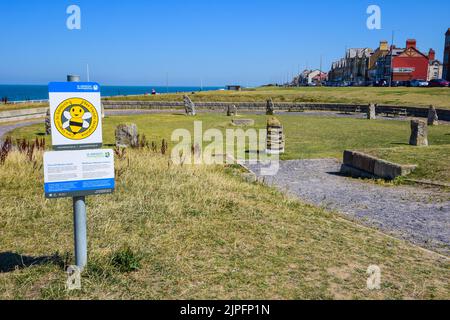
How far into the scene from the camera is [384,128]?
24844mm

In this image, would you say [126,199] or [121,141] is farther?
[121,141]

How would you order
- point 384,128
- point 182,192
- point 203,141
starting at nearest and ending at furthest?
point 182,192
point 203,141
point 384,128

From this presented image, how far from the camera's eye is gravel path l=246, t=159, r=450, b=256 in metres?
6.94

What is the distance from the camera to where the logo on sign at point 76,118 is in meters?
4.09

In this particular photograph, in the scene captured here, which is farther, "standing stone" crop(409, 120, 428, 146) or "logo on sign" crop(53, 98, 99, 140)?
"standing stone" crop(409, 120, 428, 146)

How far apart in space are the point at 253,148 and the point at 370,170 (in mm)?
6135

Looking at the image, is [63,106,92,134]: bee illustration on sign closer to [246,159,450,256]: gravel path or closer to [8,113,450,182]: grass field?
[246,159,450,256]: gravel path

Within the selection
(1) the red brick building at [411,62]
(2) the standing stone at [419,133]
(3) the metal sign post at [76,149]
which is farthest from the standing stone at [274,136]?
(1) the red brick building at [411,62]

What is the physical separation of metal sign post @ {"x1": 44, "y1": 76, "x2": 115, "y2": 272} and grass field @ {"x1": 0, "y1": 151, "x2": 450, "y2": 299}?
78 centimetres

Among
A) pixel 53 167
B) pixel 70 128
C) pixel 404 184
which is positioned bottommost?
pixel 404 184

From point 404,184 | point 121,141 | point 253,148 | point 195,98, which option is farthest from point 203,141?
point 195,98

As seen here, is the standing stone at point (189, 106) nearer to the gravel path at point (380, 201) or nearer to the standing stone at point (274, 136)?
the standing stone at point (274, 136)

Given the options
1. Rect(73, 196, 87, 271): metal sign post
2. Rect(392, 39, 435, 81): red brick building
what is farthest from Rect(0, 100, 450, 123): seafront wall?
Rect(392, 39, 435, 81): red brick building
